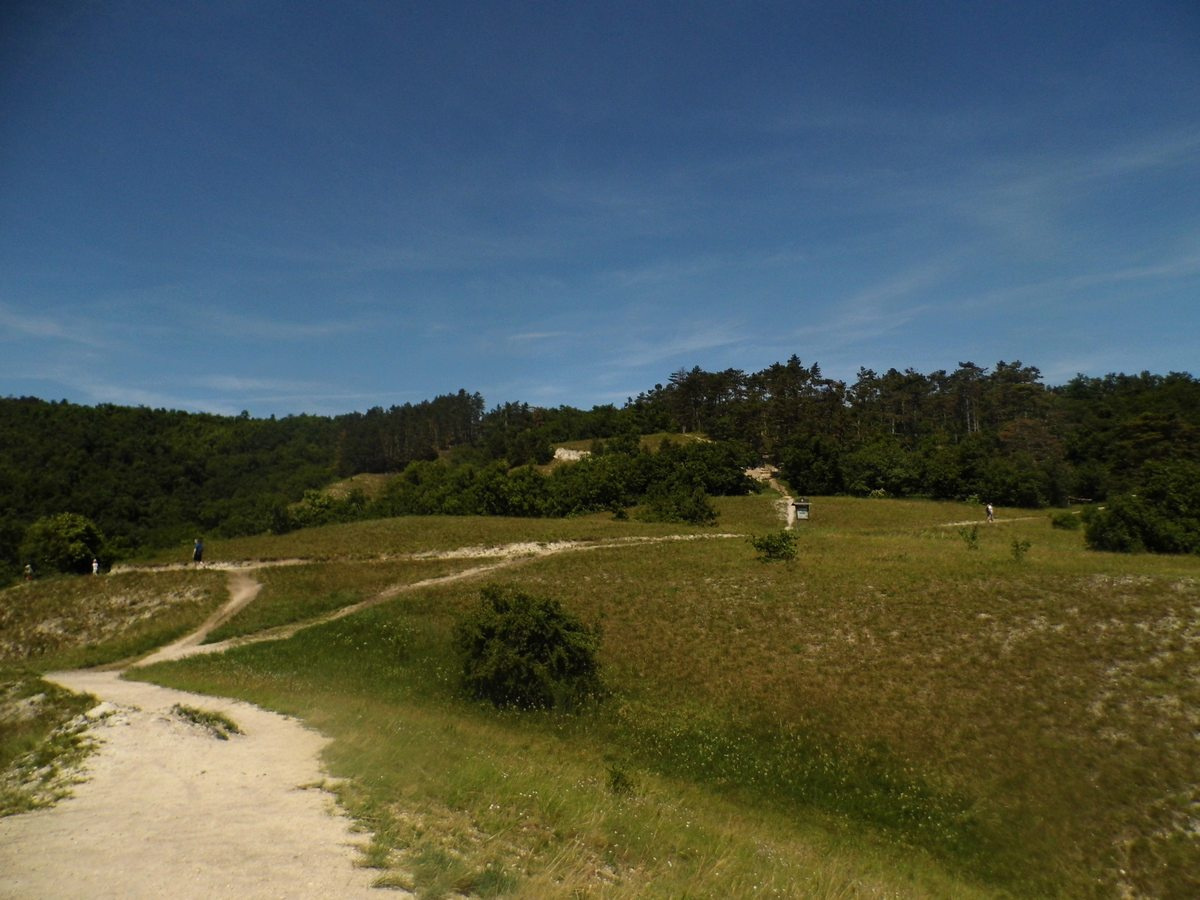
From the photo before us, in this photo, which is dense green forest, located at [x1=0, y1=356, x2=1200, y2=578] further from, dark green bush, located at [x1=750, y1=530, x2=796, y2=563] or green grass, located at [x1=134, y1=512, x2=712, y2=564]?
dark green bush, located at [x1=750, y1=530, x2=796, y2=563]

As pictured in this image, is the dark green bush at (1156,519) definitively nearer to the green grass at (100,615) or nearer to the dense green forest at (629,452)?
the dense green forest at (629,452)

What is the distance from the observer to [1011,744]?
1912 centimetres

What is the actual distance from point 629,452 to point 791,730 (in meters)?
94.4

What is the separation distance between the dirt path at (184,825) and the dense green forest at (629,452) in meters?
56.3

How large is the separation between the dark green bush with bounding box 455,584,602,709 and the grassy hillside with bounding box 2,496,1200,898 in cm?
101

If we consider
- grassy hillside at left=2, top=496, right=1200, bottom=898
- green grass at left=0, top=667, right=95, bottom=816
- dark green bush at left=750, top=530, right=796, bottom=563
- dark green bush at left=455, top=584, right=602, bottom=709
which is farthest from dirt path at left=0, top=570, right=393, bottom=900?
dark green bush at left=750, top=530, right=796, bottom=563

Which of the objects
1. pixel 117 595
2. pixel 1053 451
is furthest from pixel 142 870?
pixel 1053 451

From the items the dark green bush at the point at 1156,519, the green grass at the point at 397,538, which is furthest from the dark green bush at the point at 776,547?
the dark green bush at the point at 1156,519

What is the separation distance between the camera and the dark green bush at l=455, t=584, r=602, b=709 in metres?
22.7

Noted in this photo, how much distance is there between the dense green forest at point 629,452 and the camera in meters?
91.9

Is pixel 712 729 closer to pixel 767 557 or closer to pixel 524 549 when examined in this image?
pixel 767 557

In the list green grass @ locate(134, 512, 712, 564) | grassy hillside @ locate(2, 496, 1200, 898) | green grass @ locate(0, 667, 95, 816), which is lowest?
grassy hillside @ locate(2, 496, 1200, 898)

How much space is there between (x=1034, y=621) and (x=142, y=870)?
31.3m

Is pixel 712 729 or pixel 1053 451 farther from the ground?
pixel 1053 451
